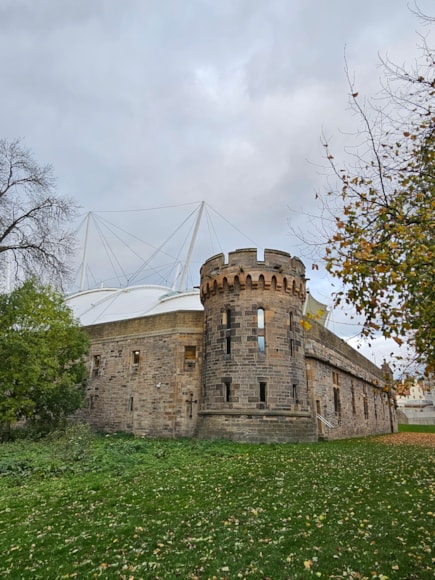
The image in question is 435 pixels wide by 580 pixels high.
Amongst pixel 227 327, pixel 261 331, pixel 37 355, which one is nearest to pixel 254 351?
pixel 261 331

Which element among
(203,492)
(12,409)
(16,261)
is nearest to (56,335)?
(12,409)

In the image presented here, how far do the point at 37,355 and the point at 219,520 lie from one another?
623 inches

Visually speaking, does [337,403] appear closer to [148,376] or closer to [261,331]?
[261,331]

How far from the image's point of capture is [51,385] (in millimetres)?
20406

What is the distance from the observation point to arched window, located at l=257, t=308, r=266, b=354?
20156 millimetres

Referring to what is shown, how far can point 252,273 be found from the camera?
68.2 ft

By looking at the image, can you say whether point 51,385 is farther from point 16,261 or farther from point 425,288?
point 425,288

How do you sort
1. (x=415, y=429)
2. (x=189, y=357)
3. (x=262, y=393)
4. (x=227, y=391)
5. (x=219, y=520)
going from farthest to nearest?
(x=415, y=429), (x=189, y=357), (x=227, y=391), (x=262, y=393), (x=219, y=520)

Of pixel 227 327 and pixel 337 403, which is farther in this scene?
pixel 337 403

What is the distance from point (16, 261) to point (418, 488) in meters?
14.5

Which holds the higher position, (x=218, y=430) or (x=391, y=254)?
(x=391, y=254)

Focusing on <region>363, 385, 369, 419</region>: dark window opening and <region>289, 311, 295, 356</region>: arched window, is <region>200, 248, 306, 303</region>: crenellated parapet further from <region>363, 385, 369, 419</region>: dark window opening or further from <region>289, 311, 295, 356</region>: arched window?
<region>363, 385, 369, 419</region>: dark window opening

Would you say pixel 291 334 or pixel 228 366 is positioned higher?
pixel 291 334

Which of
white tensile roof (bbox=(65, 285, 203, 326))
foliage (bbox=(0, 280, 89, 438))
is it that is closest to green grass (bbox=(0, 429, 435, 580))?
foliage (bbox=(0, 280, 89, 438))
